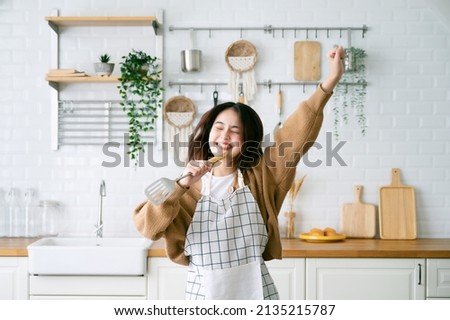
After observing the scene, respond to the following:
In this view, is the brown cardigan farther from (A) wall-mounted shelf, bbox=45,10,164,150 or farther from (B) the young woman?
(A) wall-mounted shelf, bbox=45,10,164,150

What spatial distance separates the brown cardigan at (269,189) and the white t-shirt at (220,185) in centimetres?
5

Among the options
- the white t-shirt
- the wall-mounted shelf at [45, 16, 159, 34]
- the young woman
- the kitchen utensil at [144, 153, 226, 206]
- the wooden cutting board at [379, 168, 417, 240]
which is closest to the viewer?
the kitchen utensil at [144, 153, 226, 206]

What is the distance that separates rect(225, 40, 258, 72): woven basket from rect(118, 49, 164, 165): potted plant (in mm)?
452

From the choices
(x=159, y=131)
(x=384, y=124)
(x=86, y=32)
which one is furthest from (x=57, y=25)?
(x=384, y=124)

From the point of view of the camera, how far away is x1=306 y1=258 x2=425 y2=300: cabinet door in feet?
12.2

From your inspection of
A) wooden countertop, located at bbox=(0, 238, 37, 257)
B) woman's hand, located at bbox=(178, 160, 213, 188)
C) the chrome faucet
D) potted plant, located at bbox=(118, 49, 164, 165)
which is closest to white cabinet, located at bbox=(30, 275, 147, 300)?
wooden countertop, located at bbox=(0, 238, 37, 257)

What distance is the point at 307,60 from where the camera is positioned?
4293mm

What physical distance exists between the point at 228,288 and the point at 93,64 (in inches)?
92.2

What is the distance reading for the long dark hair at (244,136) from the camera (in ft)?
7.45

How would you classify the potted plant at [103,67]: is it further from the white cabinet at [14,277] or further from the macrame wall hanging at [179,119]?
the white cabinet at [14,277]

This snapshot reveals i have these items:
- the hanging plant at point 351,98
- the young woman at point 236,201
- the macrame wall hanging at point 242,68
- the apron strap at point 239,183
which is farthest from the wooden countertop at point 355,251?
the apron strap at point 239,183

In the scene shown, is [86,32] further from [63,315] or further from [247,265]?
[247,265]

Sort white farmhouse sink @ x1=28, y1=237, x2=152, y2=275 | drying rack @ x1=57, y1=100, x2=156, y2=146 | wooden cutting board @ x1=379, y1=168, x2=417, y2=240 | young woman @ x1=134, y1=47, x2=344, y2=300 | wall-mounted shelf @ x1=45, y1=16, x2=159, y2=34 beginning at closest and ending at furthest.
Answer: young woman @ x1=134, y1=47, x2=344, y2=300 → white farmhouse sink @ x1=28, y1=237, x2=152, y2=275 → wall-mounted shelf @ x1=45, y1=16, x2=159, y2=34 → wooden cutting board @ x1=379, y1=168, x2=417, y2=240 → drying rack @ x1=57, y1=100, x2=156, y2=146

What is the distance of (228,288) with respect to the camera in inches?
91.1
